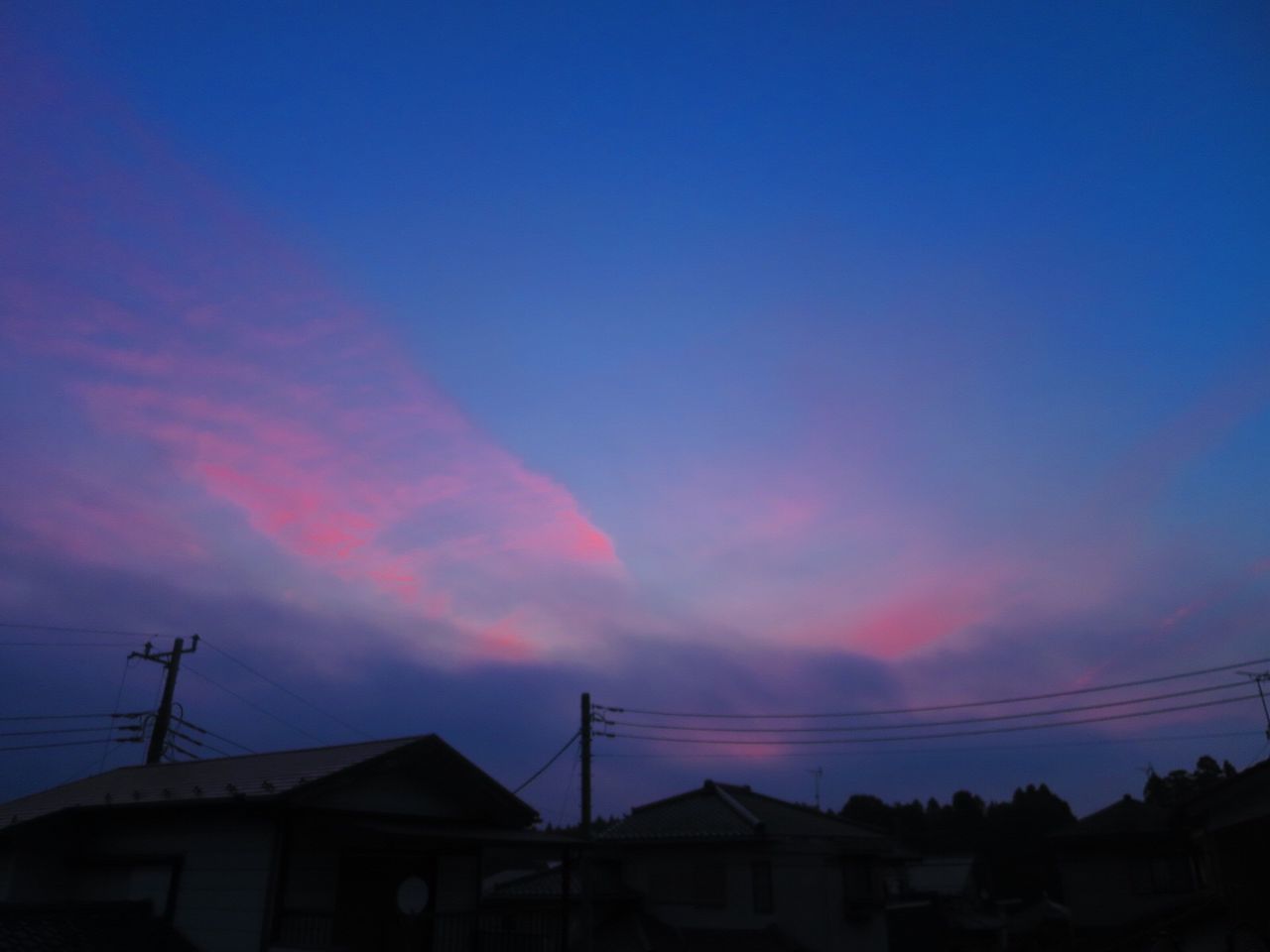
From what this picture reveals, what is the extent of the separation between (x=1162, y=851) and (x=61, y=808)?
32545mm

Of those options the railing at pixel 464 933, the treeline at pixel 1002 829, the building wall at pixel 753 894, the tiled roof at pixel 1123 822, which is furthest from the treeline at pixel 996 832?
the railing at pixel 464 933

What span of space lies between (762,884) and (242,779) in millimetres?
17161

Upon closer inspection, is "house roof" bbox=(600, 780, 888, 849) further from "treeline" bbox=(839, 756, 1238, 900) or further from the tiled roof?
"treeline" bbox=(839, 756, 1238, 900)

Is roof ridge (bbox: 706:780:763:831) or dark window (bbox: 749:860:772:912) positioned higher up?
roof ridge (bbox: 706:780:763:831)

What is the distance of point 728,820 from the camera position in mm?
28828

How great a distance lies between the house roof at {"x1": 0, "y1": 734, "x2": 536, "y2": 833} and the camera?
1438 centimetres

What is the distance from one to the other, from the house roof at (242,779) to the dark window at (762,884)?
1116cm

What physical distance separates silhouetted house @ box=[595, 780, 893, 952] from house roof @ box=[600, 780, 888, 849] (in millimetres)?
64

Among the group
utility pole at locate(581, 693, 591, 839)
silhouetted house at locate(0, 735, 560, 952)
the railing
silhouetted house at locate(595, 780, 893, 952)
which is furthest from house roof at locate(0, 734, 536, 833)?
silhouetted house at locate(595, 780, 893, 952)

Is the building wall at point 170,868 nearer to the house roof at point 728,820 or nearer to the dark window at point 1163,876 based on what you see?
the house roof at point 728,820

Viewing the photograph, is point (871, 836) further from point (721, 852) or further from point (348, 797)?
point (348, 797)

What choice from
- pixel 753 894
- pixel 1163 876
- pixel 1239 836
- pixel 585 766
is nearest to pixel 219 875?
pixel 585 766

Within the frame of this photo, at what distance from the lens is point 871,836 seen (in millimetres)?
30703

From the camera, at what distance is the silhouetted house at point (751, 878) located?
88.2ft
